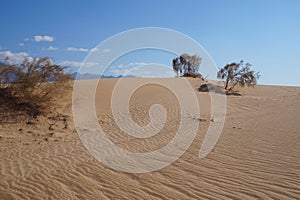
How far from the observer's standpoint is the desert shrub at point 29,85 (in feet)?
32.9

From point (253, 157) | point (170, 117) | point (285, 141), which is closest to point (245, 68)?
point (170, 117)

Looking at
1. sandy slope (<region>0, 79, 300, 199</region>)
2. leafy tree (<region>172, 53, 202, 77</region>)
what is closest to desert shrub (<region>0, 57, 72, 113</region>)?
sandy slope (<region>0, 79, 300, 199</region>)

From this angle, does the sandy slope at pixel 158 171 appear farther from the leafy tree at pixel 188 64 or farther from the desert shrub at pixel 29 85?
the leafy tree at pixel 188 64

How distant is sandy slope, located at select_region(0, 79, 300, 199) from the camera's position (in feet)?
13.4

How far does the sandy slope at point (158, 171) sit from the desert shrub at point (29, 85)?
122cm

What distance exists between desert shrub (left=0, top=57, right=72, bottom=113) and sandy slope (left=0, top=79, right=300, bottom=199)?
4.01 feet

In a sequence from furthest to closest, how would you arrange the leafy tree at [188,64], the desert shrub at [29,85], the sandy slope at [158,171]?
1. the leafy tree at [188,64]
2. the desert shrub at [29,85]
3. the sandy slope at [158,171]

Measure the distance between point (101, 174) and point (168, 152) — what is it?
6.76 ft

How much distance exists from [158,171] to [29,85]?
307 inches

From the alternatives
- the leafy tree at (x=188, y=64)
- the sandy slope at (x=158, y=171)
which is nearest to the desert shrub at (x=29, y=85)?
the sandy slope at (x=158, y=171)

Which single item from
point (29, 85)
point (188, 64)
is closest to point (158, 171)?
point (29, 85)

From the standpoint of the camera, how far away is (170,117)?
11.0 meters

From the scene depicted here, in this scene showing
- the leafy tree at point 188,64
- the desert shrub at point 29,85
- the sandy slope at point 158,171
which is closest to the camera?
the sandy slope at point 158,171

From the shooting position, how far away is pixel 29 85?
10164 millimetres
